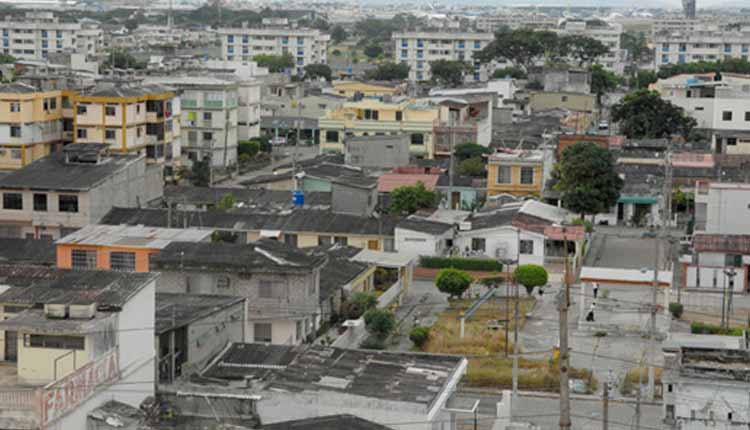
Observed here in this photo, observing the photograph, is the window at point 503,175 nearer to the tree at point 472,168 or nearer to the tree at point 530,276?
the tree at point 472,168

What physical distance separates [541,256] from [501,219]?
3.54 ft

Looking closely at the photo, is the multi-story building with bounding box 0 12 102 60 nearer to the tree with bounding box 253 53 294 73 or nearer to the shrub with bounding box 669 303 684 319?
the tree with bounding box 253 53 294 73

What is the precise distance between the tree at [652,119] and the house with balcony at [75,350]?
22.8 m

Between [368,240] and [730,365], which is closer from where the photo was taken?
[730,365]

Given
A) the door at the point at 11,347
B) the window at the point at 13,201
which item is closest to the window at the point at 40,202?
the window at the point at 13,201

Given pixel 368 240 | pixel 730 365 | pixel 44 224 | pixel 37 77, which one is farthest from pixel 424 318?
pixel 37 77

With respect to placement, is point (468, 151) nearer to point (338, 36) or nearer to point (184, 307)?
point (184, 307)

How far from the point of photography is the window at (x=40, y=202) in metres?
21.0

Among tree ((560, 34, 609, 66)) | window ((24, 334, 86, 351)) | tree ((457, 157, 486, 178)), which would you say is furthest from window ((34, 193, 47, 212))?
tree ((560, 34, 609, 66))

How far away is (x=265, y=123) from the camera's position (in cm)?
3659

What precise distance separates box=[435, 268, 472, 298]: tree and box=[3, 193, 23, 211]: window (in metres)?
7.16

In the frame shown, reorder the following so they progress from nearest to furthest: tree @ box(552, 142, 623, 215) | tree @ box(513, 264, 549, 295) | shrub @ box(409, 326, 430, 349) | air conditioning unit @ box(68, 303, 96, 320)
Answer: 1. air conditioning unit @ box(68, 303, 96, 320)
2. shrub @ box(409, 326, 430, 349)
3. tree @ box(513, 264, 549, 295)
4. tree @ box(552, 142, 623, 215)

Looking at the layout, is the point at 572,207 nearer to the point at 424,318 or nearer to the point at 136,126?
the point at 424,318

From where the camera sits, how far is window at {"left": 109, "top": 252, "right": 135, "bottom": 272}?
1720 cm
